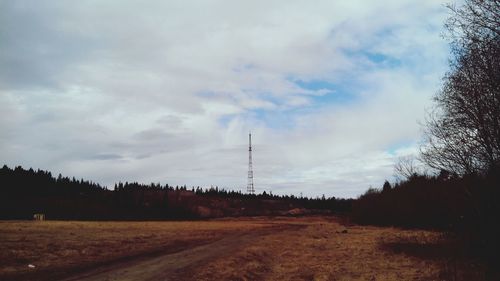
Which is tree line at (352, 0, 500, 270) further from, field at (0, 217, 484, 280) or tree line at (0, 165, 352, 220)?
tree line at (0, 165, 352, 220)

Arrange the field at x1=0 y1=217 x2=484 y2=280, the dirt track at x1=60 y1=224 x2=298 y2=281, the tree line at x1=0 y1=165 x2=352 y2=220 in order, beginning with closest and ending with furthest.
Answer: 1. the dirt track at x1=60 y1=224 x2=298 y2=281
2. the field at x1=0 y1=217 x2=484 y2=280
3. the tree line at x1=0 y1=165 x2=352 y2=220

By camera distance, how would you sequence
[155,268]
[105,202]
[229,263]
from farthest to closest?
[105,202] → [229,263] → [155,268]

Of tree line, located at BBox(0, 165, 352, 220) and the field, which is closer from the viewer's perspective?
the field

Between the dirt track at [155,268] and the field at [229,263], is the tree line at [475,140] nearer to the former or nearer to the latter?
the field at [229,263]

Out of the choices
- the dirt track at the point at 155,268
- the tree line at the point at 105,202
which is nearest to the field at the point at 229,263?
the dirt track at the point at 155,268

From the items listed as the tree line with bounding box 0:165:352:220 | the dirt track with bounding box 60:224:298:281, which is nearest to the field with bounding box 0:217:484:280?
the dirt track with bounding box 60:224:298:281

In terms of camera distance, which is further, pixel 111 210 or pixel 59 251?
pixel 111 210

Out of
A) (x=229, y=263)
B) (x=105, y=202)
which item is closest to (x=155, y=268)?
(x=229, y=263)

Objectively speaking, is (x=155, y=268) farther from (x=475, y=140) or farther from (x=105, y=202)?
(x=105, y=202)

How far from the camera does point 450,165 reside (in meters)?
22.5

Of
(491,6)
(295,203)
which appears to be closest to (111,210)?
(295,203)

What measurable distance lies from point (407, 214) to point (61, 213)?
79.2 m

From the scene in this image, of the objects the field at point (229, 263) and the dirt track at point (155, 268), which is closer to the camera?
the dirt track at point (155, 268)

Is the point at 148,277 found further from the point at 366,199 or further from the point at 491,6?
the point at 366,199
